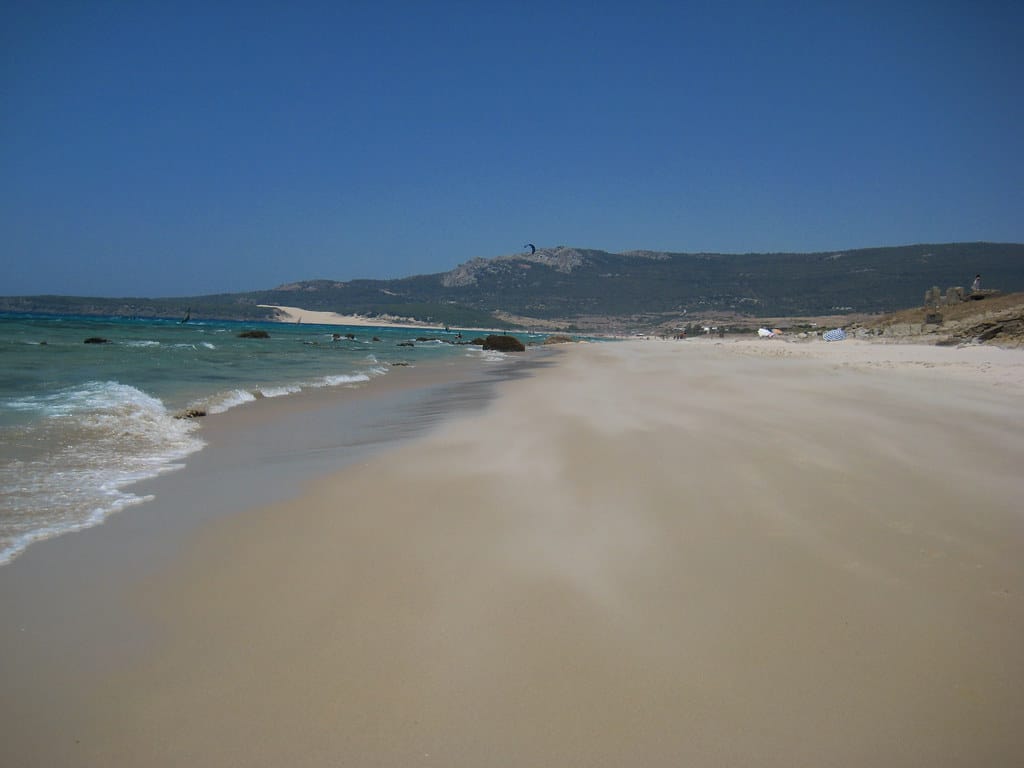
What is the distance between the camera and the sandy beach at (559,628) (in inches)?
74.3

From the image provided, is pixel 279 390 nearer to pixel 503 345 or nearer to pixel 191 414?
pixel 191 414

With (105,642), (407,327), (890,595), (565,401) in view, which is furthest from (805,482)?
(407,327)

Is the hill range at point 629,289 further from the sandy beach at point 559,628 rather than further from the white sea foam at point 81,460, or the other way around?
the white sea foam at point 81,460

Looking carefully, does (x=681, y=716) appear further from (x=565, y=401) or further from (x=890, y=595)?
(x=565, y=401)

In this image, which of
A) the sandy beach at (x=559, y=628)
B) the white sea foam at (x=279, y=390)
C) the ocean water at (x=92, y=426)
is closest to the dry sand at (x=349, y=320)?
the ocean water at (x=92, y=426)

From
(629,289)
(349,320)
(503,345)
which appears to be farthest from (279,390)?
(629,289)

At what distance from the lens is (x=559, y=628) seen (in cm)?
251

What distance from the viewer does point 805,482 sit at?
14.7ft

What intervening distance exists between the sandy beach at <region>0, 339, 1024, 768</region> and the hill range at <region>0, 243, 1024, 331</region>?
274 feet

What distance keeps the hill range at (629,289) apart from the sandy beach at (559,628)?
83398 millimetres

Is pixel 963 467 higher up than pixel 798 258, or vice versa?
pixel 798 258

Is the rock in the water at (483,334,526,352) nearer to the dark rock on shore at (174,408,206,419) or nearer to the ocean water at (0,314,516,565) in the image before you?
the ocean water at (0,314,516,565)

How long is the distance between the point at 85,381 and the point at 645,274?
12403cm

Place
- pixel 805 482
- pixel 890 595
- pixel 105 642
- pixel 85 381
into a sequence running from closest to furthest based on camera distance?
pixel 105 642 → pixel 890 595 → pixel 805 482 → pixel 85 381
